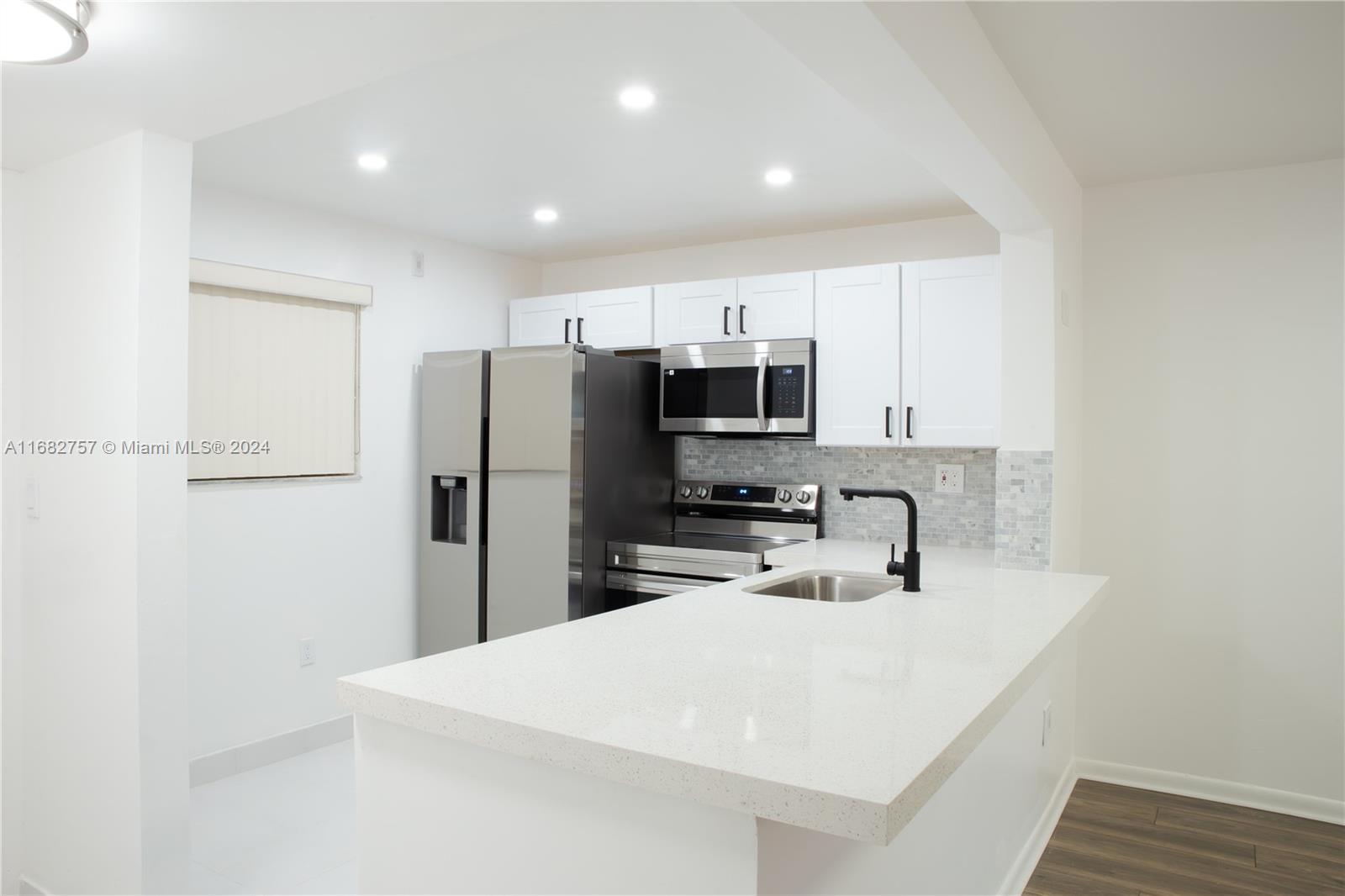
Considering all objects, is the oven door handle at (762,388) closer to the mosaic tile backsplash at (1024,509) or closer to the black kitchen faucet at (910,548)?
the mosaic tile backsplash at (1024,509)

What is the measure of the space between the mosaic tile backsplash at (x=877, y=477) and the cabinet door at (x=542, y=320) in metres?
0.93

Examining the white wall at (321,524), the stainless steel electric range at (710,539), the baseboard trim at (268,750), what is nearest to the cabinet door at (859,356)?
the stainless steel electric range at (710,539)

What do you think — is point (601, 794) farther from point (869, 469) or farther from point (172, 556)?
point (869, 469)

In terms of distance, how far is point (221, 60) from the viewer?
173cm

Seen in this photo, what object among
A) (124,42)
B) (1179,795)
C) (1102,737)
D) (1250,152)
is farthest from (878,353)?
(124,42)

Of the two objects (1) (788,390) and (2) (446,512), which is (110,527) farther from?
(1) (788,390)

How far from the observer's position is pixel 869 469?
380 cm

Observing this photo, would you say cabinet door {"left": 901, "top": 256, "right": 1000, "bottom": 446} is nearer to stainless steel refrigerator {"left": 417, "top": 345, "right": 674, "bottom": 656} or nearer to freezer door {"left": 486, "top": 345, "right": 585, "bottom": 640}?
stainless steel refrigerator {"left": 417, "top": 345, "right": 674, "bottom": 656}

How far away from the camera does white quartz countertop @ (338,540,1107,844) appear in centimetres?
100

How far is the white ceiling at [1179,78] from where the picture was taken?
77.4 inches

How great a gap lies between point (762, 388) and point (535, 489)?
41.9 inches

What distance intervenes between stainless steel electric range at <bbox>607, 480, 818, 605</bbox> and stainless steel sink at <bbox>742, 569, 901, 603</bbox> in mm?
651

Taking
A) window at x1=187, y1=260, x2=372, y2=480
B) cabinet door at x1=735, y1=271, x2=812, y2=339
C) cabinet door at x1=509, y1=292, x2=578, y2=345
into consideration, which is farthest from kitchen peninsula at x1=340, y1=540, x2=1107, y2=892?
cabinet door at x1=509, y1=292, x2=578, y2=345

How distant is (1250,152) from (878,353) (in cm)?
141
